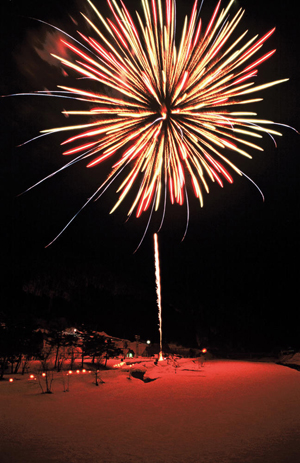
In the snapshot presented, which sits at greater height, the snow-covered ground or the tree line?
the tree line

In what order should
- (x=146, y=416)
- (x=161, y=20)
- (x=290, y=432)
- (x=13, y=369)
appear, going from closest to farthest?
(x=290, y=432) → (x=146, y=416) → (x=161, y=20) → (x=13, y=369)

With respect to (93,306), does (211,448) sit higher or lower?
lower

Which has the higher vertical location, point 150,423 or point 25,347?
point 25,347

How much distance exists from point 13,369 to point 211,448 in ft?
48.2

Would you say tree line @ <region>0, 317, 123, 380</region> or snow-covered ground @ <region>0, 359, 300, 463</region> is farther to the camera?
tree line @ <region>0, 317, 123, 380</region>

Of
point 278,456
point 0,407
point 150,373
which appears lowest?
point 278,456

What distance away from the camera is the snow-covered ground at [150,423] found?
5.29m

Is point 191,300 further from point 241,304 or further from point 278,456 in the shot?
point 278,456

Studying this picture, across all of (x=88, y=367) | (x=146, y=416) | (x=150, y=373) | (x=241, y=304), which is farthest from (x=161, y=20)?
(x=241, y=304)

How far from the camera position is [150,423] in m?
7.27

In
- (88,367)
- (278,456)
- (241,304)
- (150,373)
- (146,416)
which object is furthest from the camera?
(241,304)

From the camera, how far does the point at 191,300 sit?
46.3 meters

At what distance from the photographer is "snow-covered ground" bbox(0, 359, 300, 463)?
17.4ft

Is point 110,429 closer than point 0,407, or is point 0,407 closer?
point 110,429
